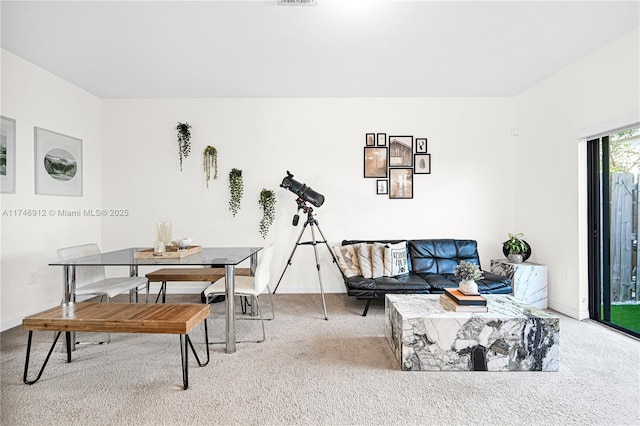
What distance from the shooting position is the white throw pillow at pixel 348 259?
3.62 metres

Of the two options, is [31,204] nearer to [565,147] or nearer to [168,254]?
[168,254]

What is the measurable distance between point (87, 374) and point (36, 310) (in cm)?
182

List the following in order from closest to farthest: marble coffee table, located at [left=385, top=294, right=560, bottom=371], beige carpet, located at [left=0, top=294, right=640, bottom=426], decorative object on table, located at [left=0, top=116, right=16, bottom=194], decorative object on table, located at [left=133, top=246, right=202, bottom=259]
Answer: beige carpet, located at [left=0, top=294, right=640, bottom=426] < marble coffee table, located at [left=385, top=294, right=560, bottom=371] < decorative object on table, located at [left=133, top=246, right=202, bottom=259] < decorative object on table, located at [left=0, top=116, right=16, bottom=194]

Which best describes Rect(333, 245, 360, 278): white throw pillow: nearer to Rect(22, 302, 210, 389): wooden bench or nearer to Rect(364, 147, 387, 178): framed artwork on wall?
Rect(364, 147, 387, 178): framed artwork on wall

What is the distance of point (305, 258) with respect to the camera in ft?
14.1

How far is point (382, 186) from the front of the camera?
14.1ft

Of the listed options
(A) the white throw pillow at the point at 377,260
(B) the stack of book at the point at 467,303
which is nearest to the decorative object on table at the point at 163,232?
(A) the white throw pillow at the point at 377,260

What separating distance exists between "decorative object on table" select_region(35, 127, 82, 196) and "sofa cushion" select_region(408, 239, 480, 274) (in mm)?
4386

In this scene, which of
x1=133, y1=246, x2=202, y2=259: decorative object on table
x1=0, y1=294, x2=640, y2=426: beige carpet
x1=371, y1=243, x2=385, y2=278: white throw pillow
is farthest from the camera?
x1=371, y1=243, x2=385, y2=278: white throw pillow

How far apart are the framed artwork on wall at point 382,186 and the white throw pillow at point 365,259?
2.99ft

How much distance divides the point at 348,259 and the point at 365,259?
0.78ft

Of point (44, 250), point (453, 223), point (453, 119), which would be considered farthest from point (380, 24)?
point (44, 250)

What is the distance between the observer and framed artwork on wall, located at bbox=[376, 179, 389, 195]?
14.1 ft

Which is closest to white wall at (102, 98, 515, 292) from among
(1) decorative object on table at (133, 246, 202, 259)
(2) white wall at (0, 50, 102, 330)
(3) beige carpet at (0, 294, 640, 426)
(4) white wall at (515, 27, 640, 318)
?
(4) white wall at (515, 27, 640, 318)
